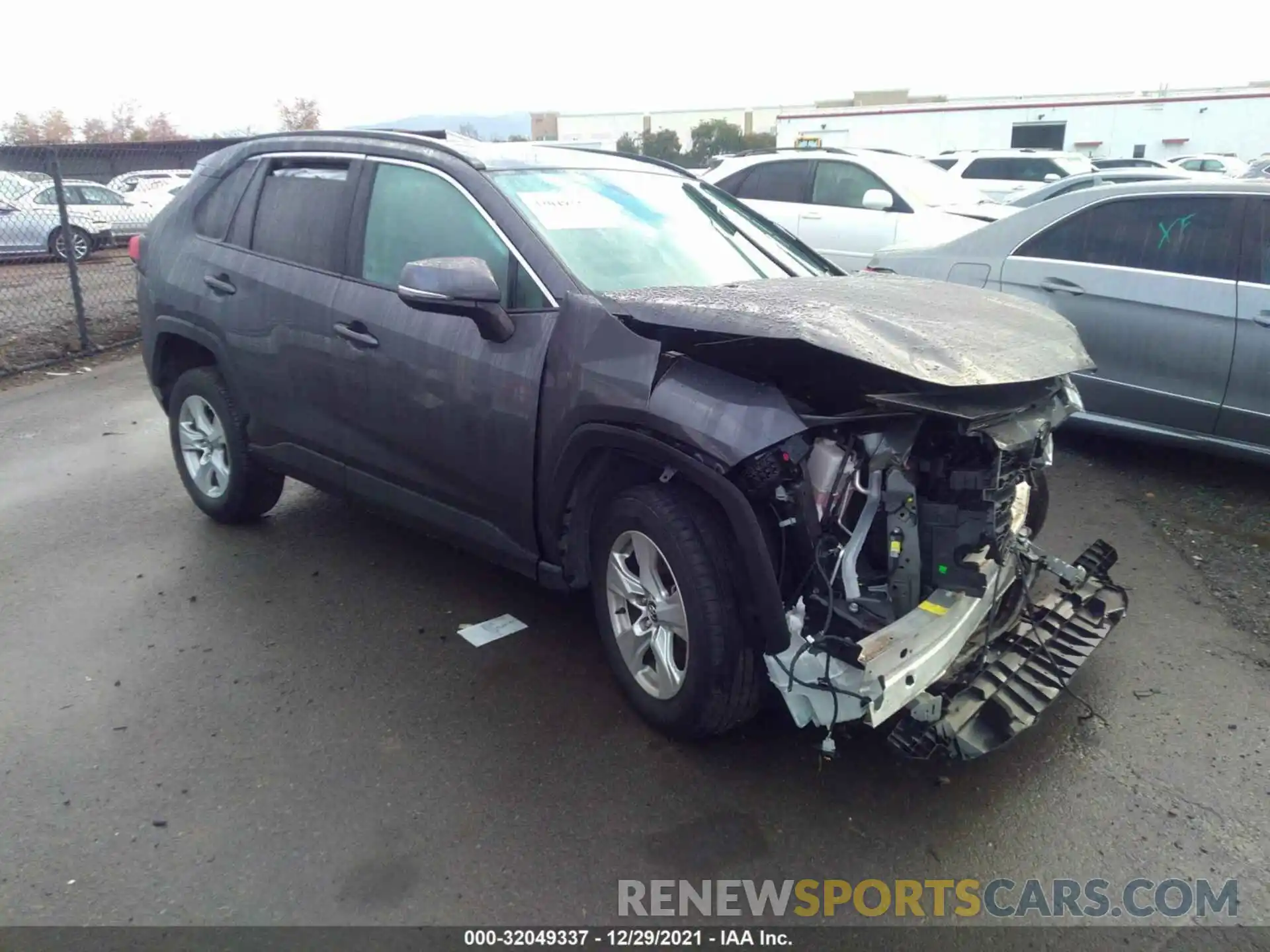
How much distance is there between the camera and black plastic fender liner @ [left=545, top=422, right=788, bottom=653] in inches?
112

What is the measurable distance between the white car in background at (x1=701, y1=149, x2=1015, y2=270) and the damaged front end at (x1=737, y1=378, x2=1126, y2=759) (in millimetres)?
6511

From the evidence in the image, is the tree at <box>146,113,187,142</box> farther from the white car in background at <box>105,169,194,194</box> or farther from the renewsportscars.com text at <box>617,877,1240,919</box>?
the renewsportscars.com text at <box>617,877,1240,919</box>

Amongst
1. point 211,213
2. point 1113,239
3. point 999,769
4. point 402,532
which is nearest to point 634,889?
point 999,769

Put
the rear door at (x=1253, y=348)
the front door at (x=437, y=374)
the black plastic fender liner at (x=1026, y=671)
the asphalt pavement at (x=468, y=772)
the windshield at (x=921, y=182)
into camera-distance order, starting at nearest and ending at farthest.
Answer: the asphalt pavement at (x=468, y=772)
the black plastic fender liner at (x=1026, y=671)
the front door at (x=437, y=374)
the rear door at (x=1253, y=348)
the windshield at (x=921, y=182)

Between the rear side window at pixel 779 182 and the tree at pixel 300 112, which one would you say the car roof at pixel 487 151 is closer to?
the rear side window at pixel 779 182

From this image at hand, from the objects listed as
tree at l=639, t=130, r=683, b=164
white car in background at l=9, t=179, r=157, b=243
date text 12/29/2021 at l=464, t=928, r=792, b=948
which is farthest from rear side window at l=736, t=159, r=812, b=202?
tree at l=639, t=130, r=683, b=164

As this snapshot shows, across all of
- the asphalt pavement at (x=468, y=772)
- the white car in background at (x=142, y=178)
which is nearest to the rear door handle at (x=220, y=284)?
the asphalt pavement at (x=468, y=772)

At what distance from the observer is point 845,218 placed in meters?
9.74

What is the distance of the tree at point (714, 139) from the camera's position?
55.4m

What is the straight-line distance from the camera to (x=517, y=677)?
378 centimetres

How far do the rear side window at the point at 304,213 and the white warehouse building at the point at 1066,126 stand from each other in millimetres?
31466

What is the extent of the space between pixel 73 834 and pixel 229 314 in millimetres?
2565

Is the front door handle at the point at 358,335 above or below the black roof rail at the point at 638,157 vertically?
below

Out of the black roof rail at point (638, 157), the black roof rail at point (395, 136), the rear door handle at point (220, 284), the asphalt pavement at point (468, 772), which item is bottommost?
the asphalt pavement at point (468, 772)
